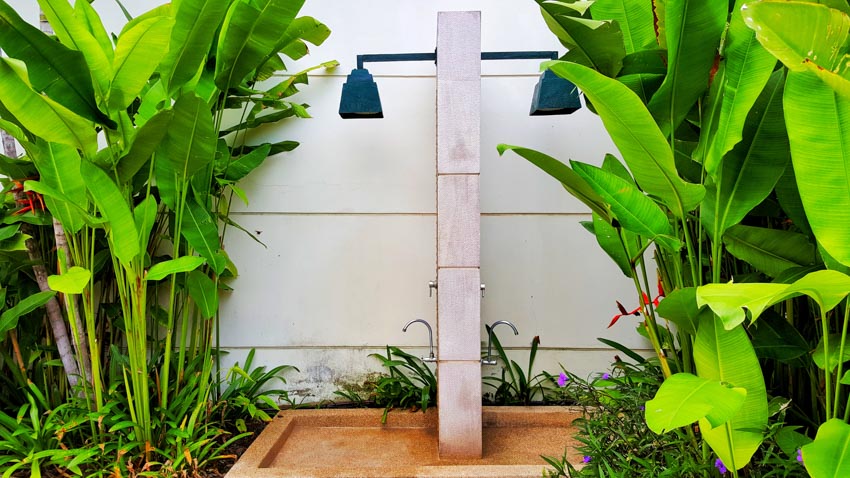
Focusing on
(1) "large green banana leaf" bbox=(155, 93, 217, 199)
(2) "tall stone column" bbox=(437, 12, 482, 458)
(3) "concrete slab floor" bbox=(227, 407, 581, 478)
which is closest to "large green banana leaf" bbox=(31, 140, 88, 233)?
(1) "large green banana leaf" bbox=(155, 93, 217, 199)

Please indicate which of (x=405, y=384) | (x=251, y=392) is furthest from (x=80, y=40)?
(x=405, y=384)

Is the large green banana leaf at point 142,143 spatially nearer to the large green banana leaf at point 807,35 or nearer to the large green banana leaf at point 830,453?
the large green banana leaf at point 807,35

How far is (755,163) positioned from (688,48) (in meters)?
0.28

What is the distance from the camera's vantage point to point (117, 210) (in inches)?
54.6

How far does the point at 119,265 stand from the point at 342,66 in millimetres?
1263

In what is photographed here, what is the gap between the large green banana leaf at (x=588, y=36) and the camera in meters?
1.03

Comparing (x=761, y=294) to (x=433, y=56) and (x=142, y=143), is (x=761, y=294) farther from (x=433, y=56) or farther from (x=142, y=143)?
(x=433, y=56)

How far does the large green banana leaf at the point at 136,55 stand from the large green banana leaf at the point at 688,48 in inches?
46.4

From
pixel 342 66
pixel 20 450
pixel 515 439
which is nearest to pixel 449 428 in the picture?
pixel 515 439

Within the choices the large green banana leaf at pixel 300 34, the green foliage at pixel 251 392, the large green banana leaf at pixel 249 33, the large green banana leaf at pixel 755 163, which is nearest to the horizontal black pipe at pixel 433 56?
the large green banana leaf at pixel 300 34

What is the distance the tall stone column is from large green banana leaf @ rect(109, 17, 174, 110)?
2.78 ft

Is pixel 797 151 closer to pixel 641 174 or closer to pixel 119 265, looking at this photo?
pixel 641 174

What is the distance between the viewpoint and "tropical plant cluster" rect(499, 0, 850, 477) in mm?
762

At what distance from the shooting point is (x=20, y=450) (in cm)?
154
